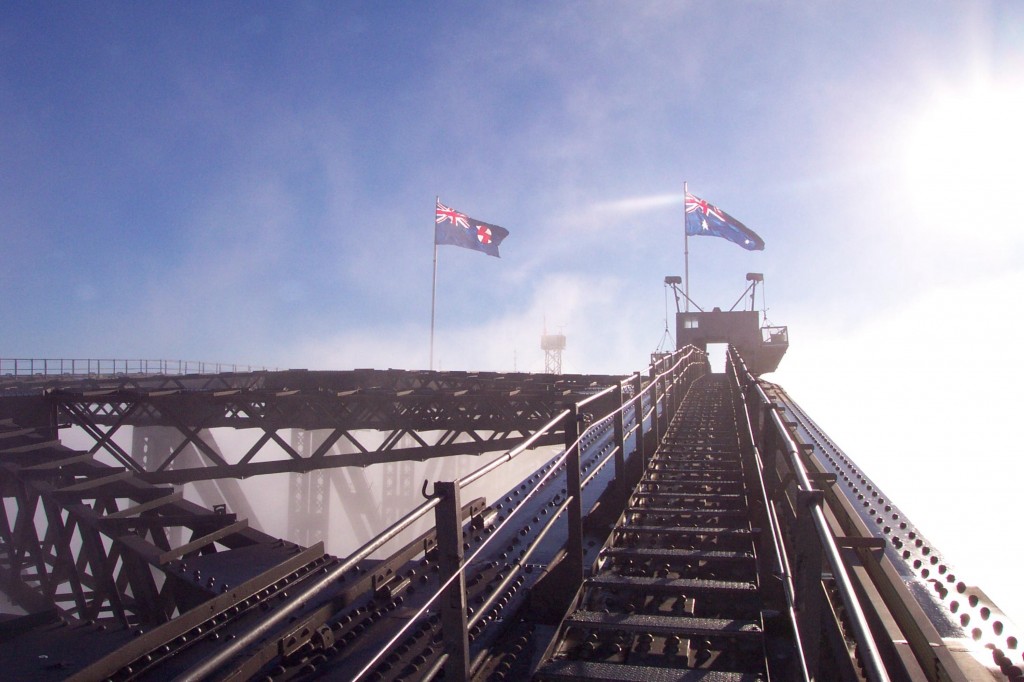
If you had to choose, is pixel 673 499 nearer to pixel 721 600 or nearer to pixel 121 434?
pixel 721 600

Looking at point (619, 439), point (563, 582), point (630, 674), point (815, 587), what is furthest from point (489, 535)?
point (619, 439)

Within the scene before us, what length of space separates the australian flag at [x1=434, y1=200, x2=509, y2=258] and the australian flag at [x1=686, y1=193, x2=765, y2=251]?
8.73 m

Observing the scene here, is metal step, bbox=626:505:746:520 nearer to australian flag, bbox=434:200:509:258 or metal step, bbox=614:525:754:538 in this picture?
metal step, bbox=614:525:754:538


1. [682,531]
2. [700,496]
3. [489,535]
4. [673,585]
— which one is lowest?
[673,585]

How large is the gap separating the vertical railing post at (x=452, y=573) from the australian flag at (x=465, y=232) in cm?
3174

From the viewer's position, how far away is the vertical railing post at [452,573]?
293 cm

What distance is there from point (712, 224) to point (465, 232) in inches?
460

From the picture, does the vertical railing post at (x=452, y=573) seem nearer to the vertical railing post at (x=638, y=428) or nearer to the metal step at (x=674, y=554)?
the metal step at (x=674, y=554)

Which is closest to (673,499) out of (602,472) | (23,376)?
(602,472)

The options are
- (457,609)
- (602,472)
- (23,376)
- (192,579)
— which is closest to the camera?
(457,609)

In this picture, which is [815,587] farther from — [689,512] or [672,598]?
[689,512]

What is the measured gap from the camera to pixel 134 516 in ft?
28.5

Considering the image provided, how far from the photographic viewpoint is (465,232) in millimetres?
34719

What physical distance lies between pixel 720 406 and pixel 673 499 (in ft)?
29.3
